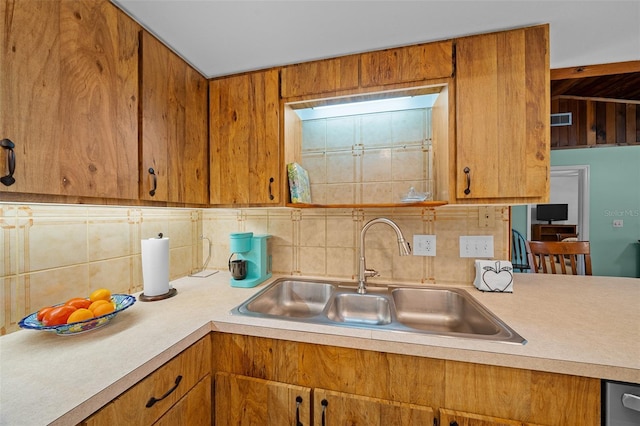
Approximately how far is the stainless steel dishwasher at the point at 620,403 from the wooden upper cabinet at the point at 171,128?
170cm

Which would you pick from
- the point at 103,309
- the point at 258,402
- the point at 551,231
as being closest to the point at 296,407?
the point at 258,402

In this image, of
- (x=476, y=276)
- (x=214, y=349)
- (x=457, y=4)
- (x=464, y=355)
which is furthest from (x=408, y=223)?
(x=214, y=349)

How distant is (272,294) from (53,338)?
0.84m

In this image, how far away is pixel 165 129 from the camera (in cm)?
111

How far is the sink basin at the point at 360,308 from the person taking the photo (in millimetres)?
1234

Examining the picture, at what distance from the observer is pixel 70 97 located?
0.77m

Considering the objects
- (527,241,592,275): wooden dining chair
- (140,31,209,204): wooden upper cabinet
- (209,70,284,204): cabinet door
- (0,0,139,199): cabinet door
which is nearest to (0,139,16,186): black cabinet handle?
(0,0,139,199): cabinet door

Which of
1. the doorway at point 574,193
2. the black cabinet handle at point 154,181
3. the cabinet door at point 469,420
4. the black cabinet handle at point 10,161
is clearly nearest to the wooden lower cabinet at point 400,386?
the cabinet door at point 469,420

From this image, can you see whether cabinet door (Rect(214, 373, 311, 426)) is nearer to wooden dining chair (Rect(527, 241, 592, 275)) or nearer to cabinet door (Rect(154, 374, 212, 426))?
cabinet door (Rect(154, 374, 212, 426))

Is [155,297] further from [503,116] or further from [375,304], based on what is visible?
[503,116]

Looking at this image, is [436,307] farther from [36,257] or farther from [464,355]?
[36,257]

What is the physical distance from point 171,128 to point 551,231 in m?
5.50

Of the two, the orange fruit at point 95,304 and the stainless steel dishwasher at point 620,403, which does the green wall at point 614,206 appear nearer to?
the stainless steel dishwasher at point 620,403

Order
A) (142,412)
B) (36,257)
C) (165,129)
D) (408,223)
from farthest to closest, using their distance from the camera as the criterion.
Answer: (408,223) → (165,129) → (36,257) → (142,412)
